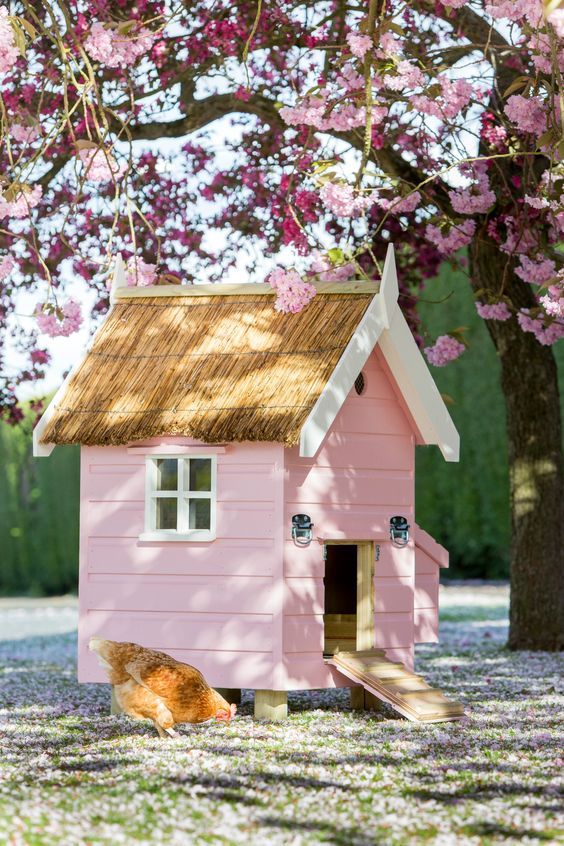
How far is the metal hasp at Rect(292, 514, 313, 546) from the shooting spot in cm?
1165

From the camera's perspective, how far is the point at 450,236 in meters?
15.3

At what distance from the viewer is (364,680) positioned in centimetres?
1161

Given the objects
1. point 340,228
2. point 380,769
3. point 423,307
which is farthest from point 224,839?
point 423,307

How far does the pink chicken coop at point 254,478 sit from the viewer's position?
38.0 feet

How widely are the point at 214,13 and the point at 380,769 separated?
397 inches

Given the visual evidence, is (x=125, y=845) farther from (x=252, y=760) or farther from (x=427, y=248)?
(x=427, y=248)

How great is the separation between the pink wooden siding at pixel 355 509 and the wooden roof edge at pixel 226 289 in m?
0.67

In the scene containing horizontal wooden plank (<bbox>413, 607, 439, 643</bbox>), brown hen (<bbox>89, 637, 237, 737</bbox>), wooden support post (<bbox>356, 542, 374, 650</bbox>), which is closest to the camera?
brown hen (<bbox>89, 637, 237, 737</bbox>)

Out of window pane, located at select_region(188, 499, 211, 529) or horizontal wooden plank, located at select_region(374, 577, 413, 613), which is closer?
window pane, located at select_region(188, 499, 211, 529)

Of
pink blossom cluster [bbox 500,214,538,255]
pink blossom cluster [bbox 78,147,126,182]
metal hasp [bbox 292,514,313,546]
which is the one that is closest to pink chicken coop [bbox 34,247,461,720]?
metal hasp [bbox 292,514,313,546]

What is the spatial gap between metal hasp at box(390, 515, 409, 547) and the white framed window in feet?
5.91

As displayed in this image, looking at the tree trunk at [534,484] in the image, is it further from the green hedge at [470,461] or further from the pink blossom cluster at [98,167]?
the green hedge at [470,461]

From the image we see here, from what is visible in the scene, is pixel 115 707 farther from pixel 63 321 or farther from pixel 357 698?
pixel 63 321

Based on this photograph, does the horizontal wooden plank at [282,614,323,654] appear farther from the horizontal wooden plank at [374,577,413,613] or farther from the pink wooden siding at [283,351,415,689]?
the horizontal wooden plank at [374,577,413,613]
